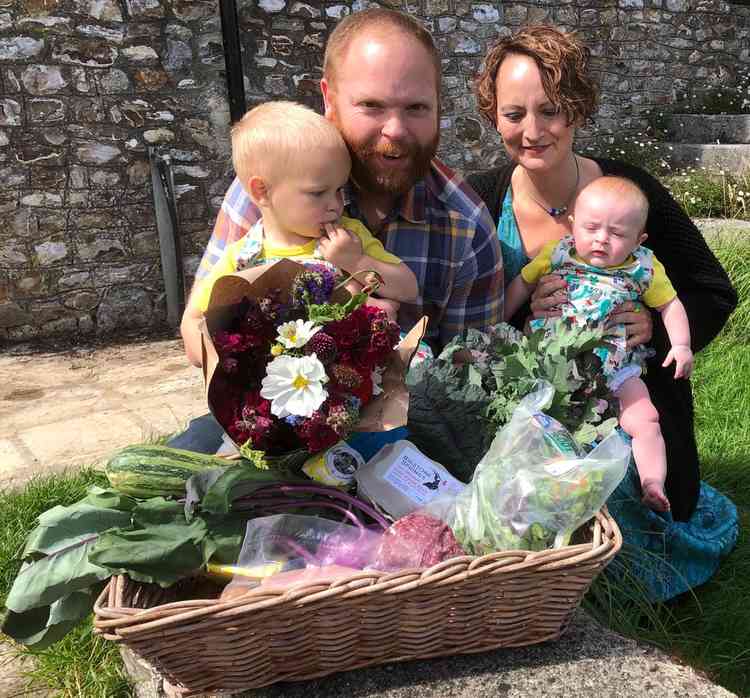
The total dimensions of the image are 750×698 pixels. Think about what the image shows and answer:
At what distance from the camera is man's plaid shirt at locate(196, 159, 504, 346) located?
217cm

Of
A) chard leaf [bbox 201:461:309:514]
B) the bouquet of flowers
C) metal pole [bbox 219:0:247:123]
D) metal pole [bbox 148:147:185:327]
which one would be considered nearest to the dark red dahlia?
the bouquet of flowers

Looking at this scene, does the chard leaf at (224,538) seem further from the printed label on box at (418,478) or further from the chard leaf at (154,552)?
the printed label on box at (418,478)

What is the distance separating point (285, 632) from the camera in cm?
132

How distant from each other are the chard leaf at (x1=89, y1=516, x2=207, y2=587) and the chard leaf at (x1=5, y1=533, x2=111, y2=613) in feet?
0.30

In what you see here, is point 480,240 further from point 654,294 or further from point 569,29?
point 569,29

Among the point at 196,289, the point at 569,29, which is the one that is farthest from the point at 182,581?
the point at 569,29

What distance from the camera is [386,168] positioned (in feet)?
6.64

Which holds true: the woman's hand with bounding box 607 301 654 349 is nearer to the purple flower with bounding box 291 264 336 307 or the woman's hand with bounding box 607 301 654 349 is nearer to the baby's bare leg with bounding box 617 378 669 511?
the baby's bare leg with bounding box 617 378 669 511

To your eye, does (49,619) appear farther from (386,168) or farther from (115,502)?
(386,168)

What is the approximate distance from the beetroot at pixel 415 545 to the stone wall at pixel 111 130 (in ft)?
16.4

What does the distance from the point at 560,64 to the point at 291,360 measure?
1469 millimetres

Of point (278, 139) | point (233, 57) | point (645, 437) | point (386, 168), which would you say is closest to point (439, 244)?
point (386, 168)

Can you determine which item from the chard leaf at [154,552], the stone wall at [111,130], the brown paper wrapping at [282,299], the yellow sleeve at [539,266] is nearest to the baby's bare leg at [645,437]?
the yellow sleeve at [539,266]

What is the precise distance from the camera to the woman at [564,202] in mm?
2346
